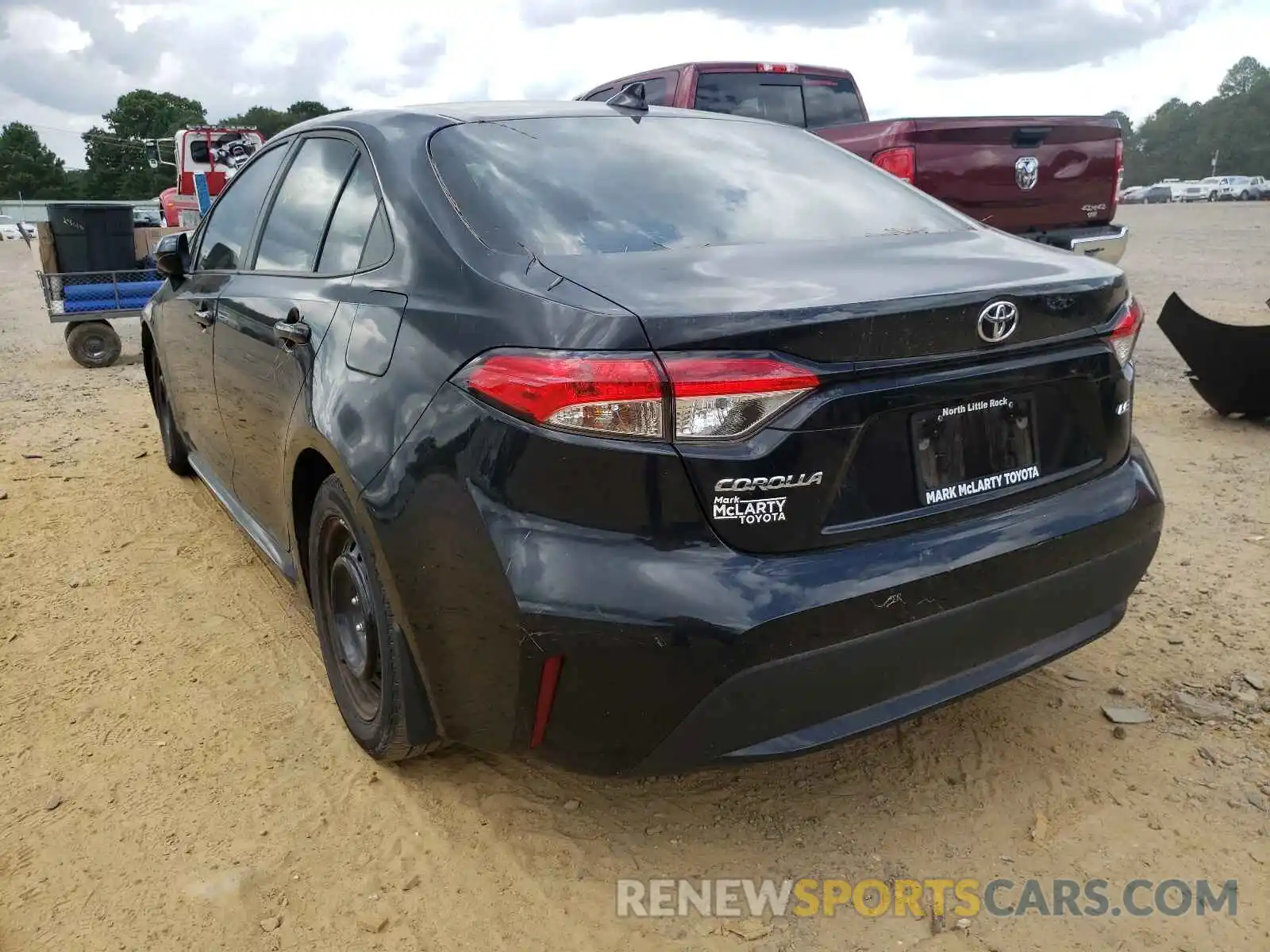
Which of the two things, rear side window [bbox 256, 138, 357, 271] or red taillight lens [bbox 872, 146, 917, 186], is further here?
red taillight lens [bbox 872, 146, 917, 186]

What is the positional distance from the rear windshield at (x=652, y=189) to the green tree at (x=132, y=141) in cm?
8491

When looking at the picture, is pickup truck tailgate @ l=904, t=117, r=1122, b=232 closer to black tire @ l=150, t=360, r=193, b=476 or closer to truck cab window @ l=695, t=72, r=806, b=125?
truck cab window @ l=695, t=72, r=806, b=125

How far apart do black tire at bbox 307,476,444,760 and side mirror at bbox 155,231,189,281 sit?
191 cm

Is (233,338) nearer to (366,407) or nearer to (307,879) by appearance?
(366,407)

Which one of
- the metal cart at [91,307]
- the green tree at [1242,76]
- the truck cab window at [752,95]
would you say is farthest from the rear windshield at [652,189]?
the green tree at [1242,76]

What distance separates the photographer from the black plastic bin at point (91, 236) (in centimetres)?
936

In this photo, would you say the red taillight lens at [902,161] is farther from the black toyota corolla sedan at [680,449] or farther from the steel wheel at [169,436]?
the steel wheel at [169,436]

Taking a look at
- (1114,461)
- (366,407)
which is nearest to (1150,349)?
(1114,461)

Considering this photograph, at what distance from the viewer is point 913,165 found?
6.59 metres

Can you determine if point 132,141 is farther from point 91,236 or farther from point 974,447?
point 974,447

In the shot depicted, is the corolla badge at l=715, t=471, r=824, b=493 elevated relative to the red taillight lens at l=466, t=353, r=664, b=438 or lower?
lower

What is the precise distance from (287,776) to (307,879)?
0.46 metres

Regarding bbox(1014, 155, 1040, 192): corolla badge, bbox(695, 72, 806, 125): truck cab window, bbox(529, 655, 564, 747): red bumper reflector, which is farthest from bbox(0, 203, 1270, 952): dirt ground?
bbox(695, 72, 806, 125): truck cab window

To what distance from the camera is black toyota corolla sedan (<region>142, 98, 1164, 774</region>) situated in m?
1.93
